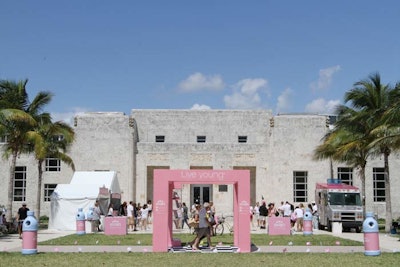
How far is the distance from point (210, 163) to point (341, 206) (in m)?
14.8

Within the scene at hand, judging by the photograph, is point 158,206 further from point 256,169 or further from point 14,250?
point 256,169

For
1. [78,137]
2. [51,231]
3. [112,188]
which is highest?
[78,137]

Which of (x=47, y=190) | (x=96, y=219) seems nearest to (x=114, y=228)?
(x=96, y=219)

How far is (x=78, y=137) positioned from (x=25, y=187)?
548 cm

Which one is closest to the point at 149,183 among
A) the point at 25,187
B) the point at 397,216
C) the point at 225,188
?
the point at 225,188

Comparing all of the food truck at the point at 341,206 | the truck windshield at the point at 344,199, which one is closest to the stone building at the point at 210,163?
the food truck at the point at 341,206

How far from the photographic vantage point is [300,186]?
42.8 metres

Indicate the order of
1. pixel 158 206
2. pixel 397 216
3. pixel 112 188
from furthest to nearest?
pixel 397 216 < pixel 112 188 < pixel 158 206

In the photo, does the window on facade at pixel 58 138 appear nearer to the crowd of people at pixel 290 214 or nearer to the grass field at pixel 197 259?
the crowd of people at pixel 290 214

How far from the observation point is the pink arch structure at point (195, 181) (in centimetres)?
1821

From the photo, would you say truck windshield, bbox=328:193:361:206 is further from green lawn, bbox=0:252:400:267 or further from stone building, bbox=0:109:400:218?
green lawn, bbox=0:252:400:267

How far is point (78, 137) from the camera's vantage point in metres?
43.3

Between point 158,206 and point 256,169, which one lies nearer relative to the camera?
point 158,206

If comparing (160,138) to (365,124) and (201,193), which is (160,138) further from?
(365,124)
